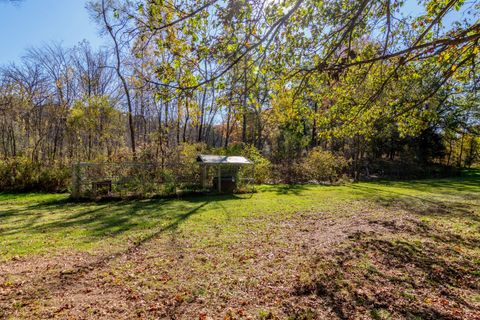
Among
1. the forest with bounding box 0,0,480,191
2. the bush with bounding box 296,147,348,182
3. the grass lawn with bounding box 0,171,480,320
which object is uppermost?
the forest with bounding box 0,0,480,191

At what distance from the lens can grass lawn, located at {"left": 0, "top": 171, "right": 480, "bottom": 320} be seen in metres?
3.14

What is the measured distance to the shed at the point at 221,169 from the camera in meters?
12.8

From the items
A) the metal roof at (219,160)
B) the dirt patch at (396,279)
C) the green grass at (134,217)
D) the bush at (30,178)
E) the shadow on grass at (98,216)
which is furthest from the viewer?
the bush at (30,178)

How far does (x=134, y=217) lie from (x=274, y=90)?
559 cm

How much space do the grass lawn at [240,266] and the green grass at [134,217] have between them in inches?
2.1

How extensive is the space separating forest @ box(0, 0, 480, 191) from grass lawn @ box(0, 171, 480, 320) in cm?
255

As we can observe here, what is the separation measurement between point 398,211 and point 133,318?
8698 millimetres

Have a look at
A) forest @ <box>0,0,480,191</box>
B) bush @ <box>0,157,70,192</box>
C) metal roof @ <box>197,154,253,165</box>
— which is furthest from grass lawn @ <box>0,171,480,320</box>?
bush @ <box>0,157,70,192</box>

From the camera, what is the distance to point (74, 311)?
3000 mm

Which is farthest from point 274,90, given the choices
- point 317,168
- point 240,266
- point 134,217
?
point 317,168

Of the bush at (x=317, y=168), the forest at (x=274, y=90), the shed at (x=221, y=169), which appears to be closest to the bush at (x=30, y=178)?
the forest at (x=274, y=90)

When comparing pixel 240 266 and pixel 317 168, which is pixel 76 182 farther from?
pixel 317 168

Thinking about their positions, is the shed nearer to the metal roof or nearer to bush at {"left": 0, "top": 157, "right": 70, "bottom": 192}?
the metal roof

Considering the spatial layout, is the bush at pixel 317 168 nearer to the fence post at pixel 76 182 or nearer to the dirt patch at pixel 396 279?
the dirt patch at pixel 396 279
